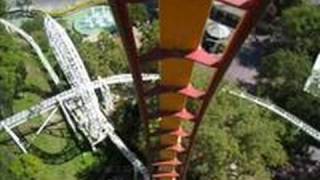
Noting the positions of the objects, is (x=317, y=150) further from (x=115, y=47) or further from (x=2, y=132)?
(x=2, y=132)

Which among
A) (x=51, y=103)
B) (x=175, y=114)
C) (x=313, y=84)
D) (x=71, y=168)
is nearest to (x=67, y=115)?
(x=51, y=103)

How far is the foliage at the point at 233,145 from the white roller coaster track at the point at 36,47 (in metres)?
9.89

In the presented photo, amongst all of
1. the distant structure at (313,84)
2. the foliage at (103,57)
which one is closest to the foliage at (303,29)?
the distant structure at (313,84)

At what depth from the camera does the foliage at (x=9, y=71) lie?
37656mm

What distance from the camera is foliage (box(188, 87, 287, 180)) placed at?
1308 inches

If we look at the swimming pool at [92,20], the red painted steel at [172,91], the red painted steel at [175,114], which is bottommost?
the swimming pool at [92,20]

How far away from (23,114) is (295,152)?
14.5 meters

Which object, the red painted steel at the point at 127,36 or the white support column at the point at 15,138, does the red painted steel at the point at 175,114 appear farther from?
the white support column at the point at 15,138

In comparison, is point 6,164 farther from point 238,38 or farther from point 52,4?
point 238,38

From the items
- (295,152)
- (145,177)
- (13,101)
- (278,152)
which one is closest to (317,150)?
(295,152)

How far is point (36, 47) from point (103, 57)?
4136 millimetres

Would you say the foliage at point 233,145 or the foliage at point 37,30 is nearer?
the foliage at point 233,145

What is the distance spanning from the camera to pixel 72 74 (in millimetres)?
37031

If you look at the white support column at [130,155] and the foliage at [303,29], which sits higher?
the foliage at [303,29]
